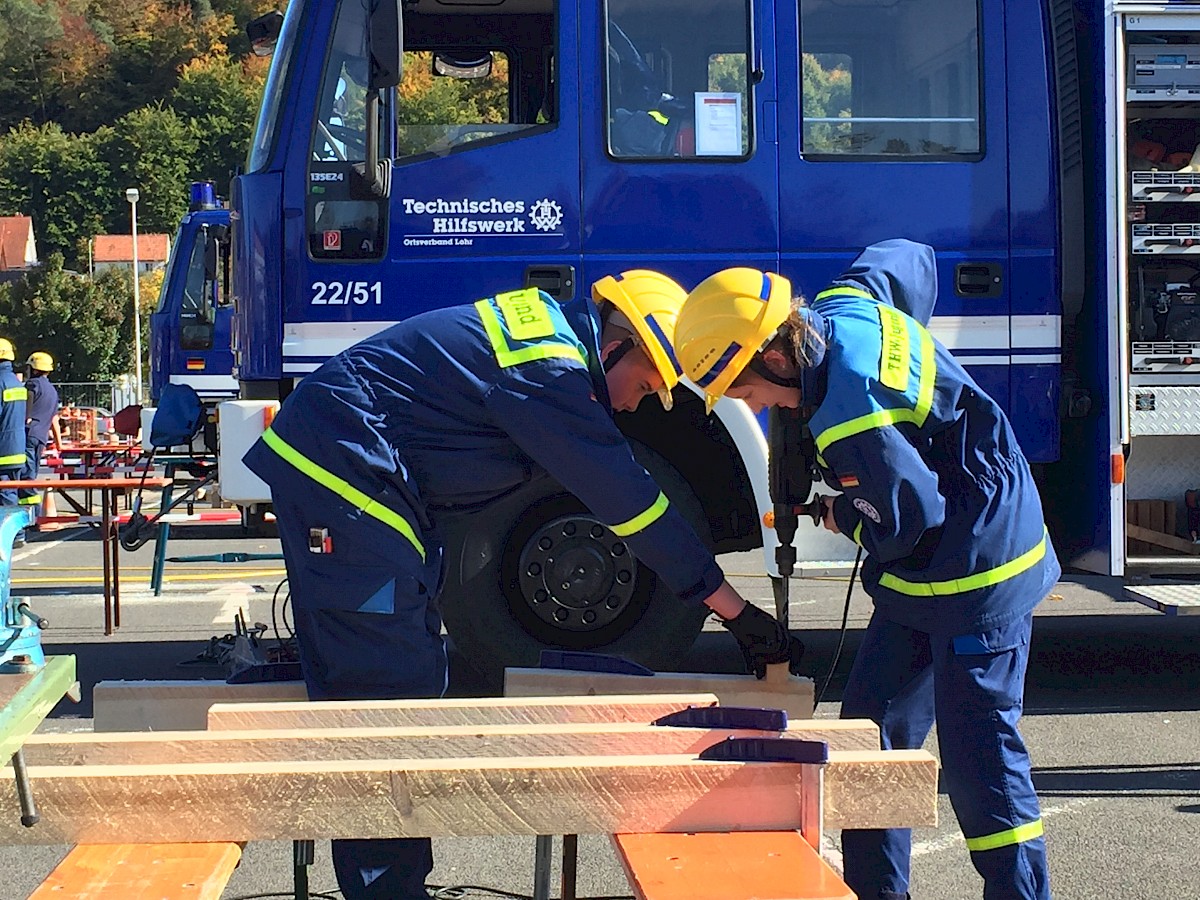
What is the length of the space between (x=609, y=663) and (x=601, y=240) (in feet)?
8.40

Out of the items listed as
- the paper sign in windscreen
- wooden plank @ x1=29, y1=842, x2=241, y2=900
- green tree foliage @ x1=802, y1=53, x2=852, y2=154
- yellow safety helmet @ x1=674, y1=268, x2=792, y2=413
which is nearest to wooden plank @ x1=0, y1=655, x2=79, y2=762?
wooden plank @ x1=29, y1=842, x2=241, y2=900

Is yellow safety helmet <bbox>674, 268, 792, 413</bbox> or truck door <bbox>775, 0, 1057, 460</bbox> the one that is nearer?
yellow safety helmet <bbox>674, 268, 792, 413</bbox>

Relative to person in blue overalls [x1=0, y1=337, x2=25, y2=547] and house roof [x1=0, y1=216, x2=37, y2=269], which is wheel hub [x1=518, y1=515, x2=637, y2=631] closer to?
person in blue overalls [x1=0, y1=337, x2=25, y2=547]

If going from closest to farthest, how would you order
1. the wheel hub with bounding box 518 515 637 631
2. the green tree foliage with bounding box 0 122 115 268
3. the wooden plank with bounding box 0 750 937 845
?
the wooden plank with bounding box 0 750 937 845 → the wheel hub with bounding box 518 515 637 631 → the green tree foliage with bounding box 0 122 115 268

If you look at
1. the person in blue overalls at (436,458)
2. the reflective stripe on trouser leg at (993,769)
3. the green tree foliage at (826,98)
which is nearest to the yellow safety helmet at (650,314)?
the person in blue overalls at (436,458)

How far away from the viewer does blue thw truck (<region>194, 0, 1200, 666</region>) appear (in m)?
5.65

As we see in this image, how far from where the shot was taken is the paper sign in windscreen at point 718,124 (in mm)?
5707

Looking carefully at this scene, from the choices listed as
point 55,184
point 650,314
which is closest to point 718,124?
point 650,314

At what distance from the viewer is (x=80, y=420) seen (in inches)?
1029

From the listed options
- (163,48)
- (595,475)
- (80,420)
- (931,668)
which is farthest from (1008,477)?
(163,48)

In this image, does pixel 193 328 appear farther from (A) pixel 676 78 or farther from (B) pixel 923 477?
(B) pixel 923 477

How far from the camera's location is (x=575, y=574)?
18.4 ft

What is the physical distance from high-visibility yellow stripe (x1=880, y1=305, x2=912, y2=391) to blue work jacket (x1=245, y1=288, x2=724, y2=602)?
606 mm

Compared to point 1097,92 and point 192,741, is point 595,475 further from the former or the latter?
point 1097,92
